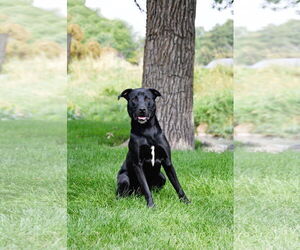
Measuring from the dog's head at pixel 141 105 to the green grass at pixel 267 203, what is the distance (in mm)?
946

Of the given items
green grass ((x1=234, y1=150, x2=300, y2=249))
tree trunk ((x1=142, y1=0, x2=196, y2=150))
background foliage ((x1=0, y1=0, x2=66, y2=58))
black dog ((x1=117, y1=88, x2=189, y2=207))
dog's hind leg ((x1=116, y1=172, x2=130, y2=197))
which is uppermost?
background foliage ((x1=0, y1=0, x2=66, y2=58))

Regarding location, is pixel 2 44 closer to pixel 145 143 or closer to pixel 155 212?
pixel 145 143

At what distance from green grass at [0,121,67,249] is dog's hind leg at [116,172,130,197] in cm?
43

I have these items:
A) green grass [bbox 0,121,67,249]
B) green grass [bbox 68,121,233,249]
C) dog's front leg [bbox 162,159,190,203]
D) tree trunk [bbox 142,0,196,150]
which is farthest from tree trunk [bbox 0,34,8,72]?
dog's front leg [bbox 162,159,190,203]

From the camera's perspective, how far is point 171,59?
18.5 feet

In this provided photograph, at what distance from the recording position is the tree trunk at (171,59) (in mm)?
5562

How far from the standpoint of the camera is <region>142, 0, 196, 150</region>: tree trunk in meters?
5.56

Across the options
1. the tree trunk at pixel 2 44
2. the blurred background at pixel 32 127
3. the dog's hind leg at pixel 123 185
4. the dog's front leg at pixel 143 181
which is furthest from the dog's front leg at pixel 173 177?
the tree trunk at pixel 2 44

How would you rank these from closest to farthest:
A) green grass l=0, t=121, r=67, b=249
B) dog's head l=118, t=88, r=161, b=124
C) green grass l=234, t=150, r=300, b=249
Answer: green grass l=0, t=121, r=67, b=249 < green grass l=234, t=150, r=300, b=249 < dog's head l=118, t=88, r=161, b=124

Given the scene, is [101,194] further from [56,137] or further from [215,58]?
[215,58]

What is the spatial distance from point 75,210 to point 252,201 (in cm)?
141

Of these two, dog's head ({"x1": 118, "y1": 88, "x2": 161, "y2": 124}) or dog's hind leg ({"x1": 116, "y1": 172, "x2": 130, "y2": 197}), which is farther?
dog's hind leg ({"x1": 116, "y1": 172, "x2": 130, "y2": 197})

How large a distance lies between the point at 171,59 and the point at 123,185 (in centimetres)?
262

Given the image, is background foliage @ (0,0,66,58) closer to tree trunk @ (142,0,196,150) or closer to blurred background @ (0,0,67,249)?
blurred background @ (0,0,67,249)
